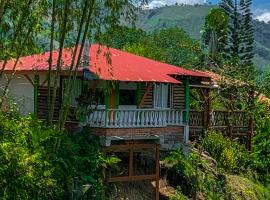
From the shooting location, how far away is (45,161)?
14.8 m

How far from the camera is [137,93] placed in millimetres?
21125

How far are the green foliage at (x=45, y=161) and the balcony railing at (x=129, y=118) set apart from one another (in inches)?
21.3

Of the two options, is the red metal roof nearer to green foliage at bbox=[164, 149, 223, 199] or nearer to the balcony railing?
the balcony railing

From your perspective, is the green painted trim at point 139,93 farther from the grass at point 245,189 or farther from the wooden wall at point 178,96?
the grass at point 245,189

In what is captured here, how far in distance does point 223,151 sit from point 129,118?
602 centimetres

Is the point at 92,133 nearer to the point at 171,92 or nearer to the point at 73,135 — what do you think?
the point at 73,135

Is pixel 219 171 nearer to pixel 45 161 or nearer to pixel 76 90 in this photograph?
pixel 76 90

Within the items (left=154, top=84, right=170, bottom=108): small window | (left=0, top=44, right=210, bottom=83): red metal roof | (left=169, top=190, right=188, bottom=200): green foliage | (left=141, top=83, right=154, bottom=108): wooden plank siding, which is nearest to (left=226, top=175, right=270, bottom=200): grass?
(left=169, top=190, right=188, bottom=200): green foliage

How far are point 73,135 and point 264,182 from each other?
10.6 metres

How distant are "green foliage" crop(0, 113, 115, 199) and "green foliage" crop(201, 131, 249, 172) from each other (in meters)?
6.64

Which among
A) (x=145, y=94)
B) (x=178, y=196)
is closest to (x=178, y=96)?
(x=145, y=94)

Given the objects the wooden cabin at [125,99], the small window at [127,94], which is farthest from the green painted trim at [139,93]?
the small window at [127,94]

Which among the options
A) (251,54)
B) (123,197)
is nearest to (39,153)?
(123,197)

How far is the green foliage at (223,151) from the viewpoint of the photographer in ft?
76.4
